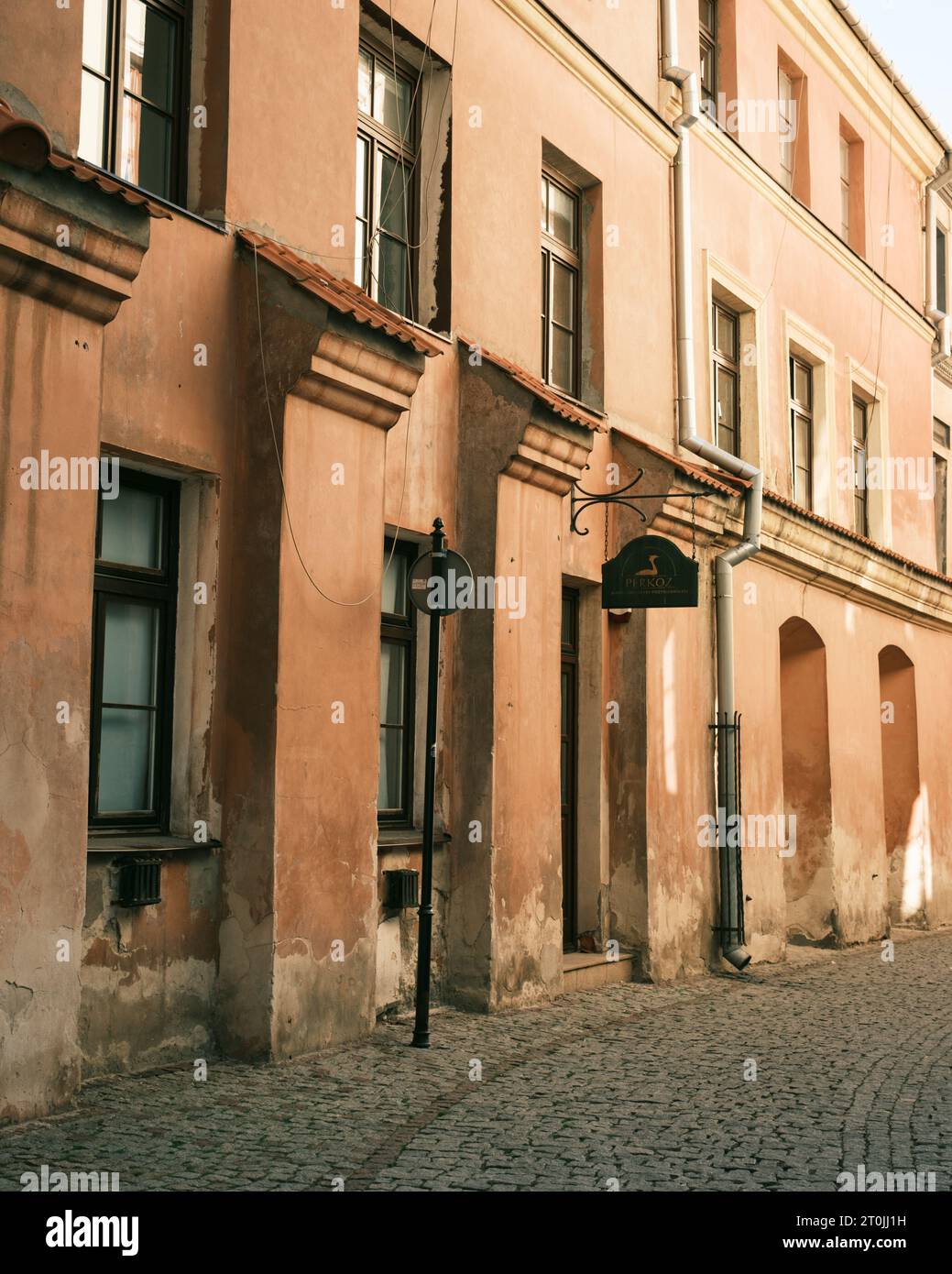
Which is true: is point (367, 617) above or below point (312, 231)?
below

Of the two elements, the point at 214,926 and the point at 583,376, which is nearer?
the point at 214,926

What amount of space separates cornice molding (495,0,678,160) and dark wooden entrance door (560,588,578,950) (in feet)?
14.5

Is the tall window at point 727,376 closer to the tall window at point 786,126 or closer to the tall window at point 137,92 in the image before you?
the tall window at point 786,126

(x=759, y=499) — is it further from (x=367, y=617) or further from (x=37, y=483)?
(x=37, y=483)

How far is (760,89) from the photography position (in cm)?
1659

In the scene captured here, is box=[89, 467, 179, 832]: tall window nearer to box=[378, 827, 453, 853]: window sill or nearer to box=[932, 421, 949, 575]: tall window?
box=[378, 827, 453, 853]: window sill

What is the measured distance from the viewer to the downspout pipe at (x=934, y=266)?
22.2 metres

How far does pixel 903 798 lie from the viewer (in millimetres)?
20484

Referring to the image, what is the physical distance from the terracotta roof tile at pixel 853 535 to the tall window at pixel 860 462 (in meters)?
0.32

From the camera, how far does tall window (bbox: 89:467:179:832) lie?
773cm

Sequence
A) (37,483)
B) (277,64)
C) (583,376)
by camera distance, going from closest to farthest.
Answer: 1. (37,483)
2. (277,64)
3. (583,376)
